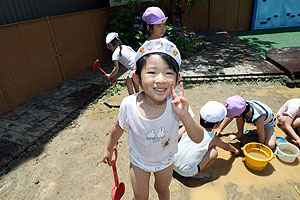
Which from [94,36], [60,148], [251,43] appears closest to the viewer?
[60,148]

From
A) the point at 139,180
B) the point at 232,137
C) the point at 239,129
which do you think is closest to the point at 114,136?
the point at 139,180

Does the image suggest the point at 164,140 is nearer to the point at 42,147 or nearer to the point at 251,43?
the point at 42,147

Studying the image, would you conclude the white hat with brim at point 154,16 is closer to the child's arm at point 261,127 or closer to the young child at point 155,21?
the young child at point 155,21

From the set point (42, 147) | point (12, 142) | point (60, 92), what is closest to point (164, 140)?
point (42, 147)

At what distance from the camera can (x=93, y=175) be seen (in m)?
2.66

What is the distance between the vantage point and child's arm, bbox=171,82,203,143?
4.39 feet

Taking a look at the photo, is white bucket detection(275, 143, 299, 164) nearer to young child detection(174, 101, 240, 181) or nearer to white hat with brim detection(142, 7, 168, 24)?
young child detection(174, 101, 240, 181)

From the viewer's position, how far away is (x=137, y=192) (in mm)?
1728

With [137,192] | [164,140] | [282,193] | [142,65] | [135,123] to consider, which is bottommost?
[282,193]

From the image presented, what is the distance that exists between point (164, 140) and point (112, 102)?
3.00m

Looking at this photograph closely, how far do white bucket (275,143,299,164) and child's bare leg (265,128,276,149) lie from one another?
4.3 inches

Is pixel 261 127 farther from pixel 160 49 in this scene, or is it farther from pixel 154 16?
pixel 154 16

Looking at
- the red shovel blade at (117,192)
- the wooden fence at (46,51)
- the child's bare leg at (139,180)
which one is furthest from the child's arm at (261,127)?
the wooden fence at (46,51)

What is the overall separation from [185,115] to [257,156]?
179cm
